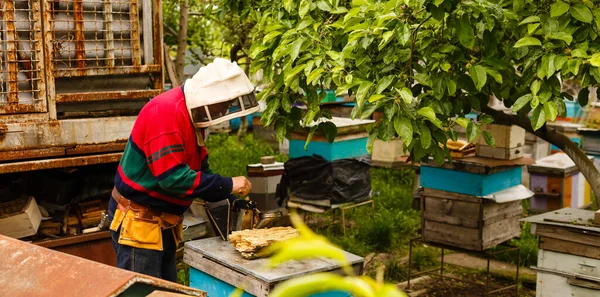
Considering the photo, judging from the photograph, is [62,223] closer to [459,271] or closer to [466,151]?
[466,151]

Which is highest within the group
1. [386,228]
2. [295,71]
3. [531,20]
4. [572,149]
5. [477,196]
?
[531,20]

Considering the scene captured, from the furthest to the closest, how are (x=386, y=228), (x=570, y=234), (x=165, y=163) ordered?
(x=386, y=228)
(x=570, y=234)
(x=165, y=163)

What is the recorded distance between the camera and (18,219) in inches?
192

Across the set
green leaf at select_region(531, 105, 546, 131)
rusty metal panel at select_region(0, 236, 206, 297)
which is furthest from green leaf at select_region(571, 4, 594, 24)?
rusty metal panel at select_region(0, 236, 206, 297)

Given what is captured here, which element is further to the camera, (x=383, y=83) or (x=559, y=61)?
(x=383, y=83)

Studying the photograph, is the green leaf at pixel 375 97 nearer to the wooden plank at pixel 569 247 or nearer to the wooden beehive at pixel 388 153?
the wooden plank at pixel 569 247

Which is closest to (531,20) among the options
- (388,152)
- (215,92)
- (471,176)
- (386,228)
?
(215,92)

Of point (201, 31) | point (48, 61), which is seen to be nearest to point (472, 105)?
point (48, 61)

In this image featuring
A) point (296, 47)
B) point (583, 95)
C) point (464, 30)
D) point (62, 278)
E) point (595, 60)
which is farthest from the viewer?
point (583, 95)

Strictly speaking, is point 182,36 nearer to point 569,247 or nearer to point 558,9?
point 569,247

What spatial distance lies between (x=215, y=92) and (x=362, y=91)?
0.80 meters

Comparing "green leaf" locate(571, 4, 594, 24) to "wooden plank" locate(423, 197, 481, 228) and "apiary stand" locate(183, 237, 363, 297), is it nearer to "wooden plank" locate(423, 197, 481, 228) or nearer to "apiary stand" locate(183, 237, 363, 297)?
"apiary stand" locate(183, 237, 363, 297)

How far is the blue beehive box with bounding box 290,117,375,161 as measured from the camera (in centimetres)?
703

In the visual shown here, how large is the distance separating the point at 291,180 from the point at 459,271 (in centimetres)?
196
